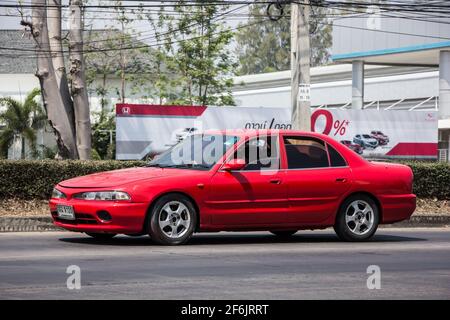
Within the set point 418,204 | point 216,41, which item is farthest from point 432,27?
point 418,204

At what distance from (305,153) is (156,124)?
11.2m

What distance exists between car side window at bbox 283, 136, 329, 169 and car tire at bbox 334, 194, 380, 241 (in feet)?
2.28

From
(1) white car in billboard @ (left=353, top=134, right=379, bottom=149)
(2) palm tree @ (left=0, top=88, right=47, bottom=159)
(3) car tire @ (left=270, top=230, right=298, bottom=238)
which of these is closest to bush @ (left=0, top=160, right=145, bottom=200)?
(3) car tire @ (left=270, top=230, right=298, bottom=238)

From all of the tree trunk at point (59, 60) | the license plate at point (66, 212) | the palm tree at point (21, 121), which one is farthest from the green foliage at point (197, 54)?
the license plate at point (66, 212)

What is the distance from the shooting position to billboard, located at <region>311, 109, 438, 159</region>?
90.0 feet

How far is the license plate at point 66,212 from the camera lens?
41.5ft

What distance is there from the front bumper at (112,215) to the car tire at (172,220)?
175 millimetres

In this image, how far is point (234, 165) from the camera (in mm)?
13078

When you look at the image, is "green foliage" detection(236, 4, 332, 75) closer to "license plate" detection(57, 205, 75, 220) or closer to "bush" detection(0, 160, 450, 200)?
"bush" detection(0, 160, 450, 200)

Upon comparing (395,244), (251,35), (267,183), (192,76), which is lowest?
(395,244)

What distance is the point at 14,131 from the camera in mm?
39156

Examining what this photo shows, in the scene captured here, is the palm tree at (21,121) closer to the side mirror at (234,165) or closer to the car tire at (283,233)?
the car tire at (283,233)

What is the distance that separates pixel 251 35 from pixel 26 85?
38.8 meters
